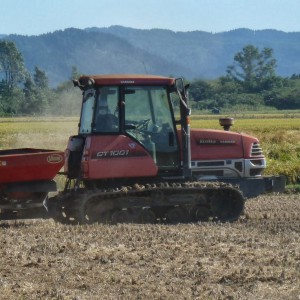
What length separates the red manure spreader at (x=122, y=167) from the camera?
46.9 feet

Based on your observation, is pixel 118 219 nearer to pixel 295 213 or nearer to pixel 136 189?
pixel 136 189

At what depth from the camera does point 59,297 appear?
8.95 metres

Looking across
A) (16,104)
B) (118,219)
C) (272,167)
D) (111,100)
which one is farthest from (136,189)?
(16,104)

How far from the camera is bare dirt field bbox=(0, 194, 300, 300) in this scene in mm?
9352

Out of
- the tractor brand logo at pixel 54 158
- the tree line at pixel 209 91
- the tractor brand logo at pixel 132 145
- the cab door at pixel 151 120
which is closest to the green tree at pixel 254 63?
the tree line at pixel 209 91

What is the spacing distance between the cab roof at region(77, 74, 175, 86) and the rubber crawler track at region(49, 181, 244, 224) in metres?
1.79

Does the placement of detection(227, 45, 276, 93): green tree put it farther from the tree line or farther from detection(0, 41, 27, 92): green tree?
detection(0, 41, 27, 92): green tree

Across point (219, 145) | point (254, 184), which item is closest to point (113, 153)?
point (219, 145)

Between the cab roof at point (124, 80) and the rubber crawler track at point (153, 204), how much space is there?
5.87ft

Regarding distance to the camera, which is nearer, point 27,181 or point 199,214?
point 27,181

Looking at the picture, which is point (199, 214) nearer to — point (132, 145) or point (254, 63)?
point (132, 145)

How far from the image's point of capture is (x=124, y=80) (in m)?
14.4

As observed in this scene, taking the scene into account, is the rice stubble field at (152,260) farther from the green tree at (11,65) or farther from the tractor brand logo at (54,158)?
the green tree at (11,65)

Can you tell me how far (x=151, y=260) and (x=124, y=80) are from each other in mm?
4293
